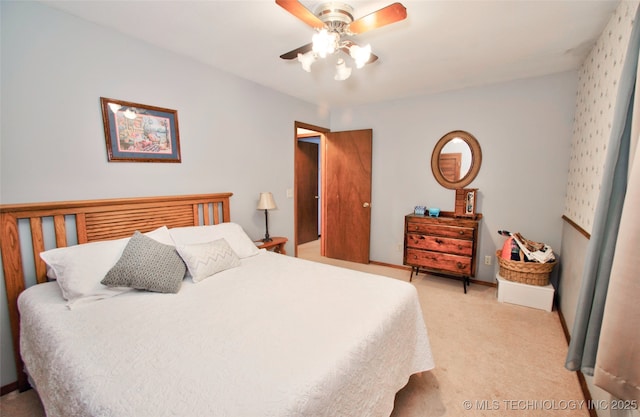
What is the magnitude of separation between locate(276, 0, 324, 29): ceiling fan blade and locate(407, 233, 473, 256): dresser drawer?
2514mm

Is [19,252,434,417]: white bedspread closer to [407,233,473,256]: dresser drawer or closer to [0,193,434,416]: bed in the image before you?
[0,193,434,416]: bed

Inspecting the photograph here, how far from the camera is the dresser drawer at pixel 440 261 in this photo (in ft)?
10.2

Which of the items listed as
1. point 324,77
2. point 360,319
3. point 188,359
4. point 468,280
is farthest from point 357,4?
point 468,280

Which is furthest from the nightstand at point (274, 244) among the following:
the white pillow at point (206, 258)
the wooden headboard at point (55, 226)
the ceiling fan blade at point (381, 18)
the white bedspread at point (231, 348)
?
the ceiling fan blade at point (381, 18)

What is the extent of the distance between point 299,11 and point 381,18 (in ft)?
1.38

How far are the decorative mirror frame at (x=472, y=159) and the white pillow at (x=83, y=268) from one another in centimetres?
338

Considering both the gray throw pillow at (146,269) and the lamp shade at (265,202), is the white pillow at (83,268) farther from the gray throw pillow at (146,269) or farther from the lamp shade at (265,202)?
the lamp shade at (265,202)

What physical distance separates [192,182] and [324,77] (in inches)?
66.1

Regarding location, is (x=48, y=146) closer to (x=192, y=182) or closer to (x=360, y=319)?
(x=192, y=182)

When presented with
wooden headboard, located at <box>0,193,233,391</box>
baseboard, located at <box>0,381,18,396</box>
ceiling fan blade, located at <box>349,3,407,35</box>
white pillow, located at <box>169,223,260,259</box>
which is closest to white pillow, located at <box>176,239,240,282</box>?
white pillow, located at <box>169,223,260,259</box>

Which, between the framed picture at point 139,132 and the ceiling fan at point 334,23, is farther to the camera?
the framed picture at point 139,132

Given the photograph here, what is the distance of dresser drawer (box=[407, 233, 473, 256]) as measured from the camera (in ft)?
10.1

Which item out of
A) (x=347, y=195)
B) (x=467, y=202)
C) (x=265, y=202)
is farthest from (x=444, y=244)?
(x=265, y=202)

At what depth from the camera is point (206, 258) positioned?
201 centimetres
